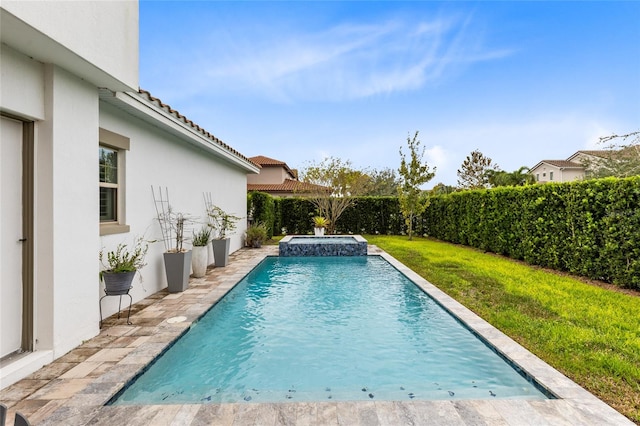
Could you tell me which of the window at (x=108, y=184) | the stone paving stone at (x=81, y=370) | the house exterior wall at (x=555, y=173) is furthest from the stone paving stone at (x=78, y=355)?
the house exterior wall at (x=555, y=173)

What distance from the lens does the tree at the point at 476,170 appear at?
4653 centimetres

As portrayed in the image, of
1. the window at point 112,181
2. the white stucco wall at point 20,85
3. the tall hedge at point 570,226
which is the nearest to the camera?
the white stucco wall at point 20,85

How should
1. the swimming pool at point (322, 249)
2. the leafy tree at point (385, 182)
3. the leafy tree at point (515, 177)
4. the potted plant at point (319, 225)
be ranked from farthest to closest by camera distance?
1. the leafy tree at point (385, 182)
2. the leafy tree at point (515, 177)
3. the potted plant at point (319, 225)
4. the swimming pool at point (322, 249)

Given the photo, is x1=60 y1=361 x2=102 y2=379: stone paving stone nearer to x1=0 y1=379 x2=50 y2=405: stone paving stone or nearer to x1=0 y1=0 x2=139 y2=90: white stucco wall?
x1=0 y1=379 x2=50 y2=405: stone paving stone

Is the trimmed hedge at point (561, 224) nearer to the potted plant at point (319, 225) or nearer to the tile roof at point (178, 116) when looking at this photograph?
the potted plant at point (319, 225)

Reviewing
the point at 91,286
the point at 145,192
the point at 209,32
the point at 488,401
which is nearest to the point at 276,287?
the point at 145,192

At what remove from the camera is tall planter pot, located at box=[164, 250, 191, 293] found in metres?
8.41

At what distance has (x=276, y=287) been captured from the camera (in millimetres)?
9867

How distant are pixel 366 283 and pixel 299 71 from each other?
652 inches

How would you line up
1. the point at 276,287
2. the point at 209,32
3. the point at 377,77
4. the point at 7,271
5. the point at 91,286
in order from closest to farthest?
the point at 7,271 → the point at 91,286 → the point at 276,287 → the point at 209,32 → the point at 377,77

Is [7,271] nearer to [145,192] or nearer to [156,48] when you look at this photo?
[145,192]

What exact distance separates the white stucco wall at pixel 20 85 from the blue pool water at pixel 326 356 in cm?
362

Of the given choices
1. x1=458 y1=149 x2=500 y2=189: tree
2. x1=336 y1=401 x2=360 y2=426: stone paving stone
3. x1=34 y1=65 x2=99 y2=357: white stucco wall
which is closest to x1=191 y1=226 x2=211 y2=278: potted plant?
x1=34 y1=65 x2=99 y2=357: white stucco wall

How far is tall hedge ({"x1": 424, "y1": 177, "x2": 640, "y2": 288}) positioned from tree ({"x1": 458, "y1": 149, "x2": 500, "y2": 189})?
32.2 metres
